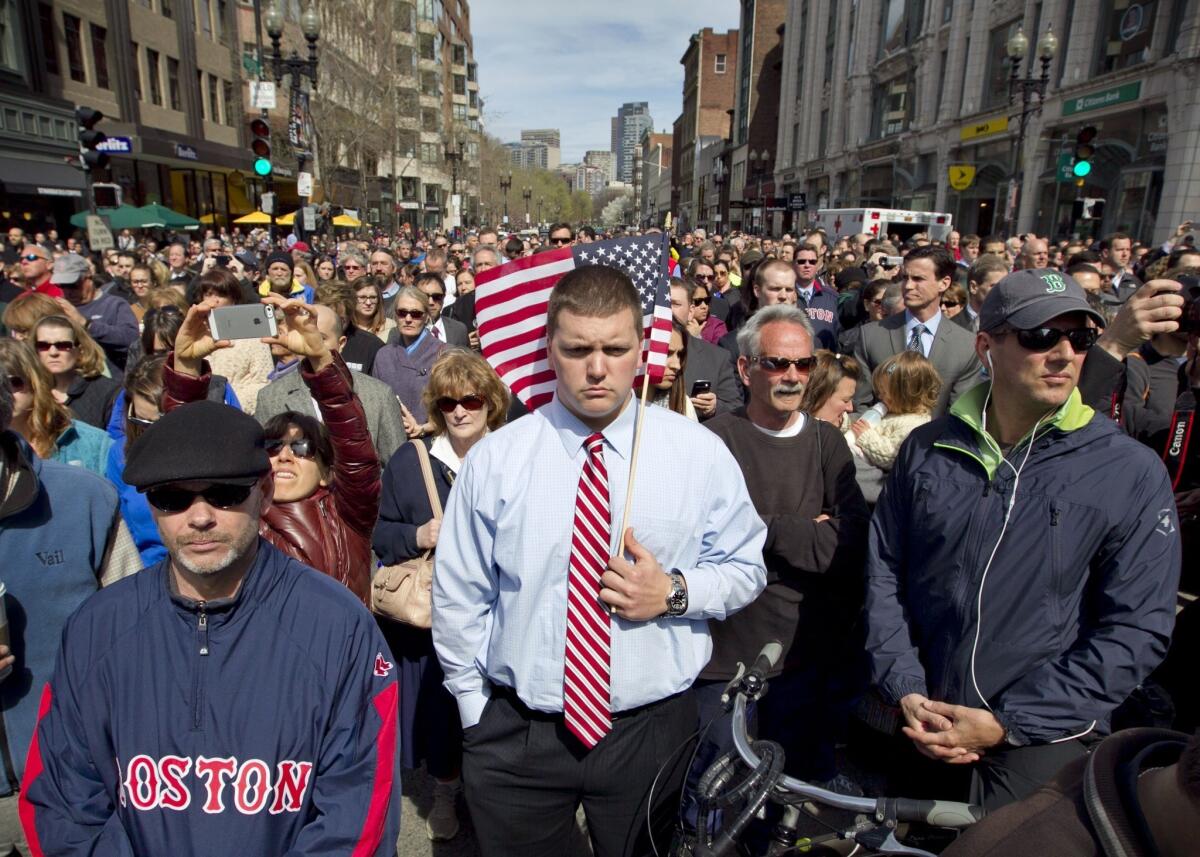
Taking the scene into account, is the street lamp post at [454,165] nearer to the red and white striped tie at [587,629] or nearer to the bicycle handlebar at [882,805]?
the red and white striped tie at [587,629]

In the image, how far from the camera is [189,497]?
1935mm

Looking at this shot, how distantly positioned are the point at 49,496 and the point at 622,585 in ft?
6.61

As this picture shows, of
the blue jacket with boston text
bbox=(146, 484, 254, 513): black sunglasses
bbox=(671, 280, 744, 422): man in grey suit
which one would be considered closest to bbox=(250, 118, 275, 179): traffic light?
bbox=(671, 280, 744, 422): man in grey suit

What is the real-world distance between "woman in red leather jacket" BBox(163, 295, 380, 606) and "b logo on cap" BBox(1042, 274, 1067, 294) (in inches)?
104

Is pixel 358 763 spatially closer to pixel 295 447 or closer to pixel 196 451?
pixel 196 451

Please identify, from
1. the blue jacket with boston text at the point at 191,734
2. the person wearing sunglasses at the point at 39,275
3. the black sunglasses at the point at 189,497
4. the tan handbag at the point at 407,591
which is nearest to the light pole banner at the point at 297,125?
the person wearing sunglasses at the point at 39,275

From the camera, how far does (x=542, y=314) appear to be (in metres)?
2.92

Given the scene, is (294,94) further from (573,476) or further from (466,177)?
(466,177)

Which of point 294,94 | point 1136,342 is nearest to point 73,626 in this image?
point 1136,342

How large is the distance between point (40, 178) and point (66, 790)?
2785cm

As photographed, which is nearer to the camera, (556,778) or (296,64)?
(556,778)

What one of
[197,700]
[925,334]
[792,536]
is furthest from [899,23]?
[197,700]

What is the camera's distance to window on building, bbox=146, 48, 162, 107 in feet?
96.9

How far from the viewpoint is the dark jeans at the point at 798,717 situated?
9.76 feet
